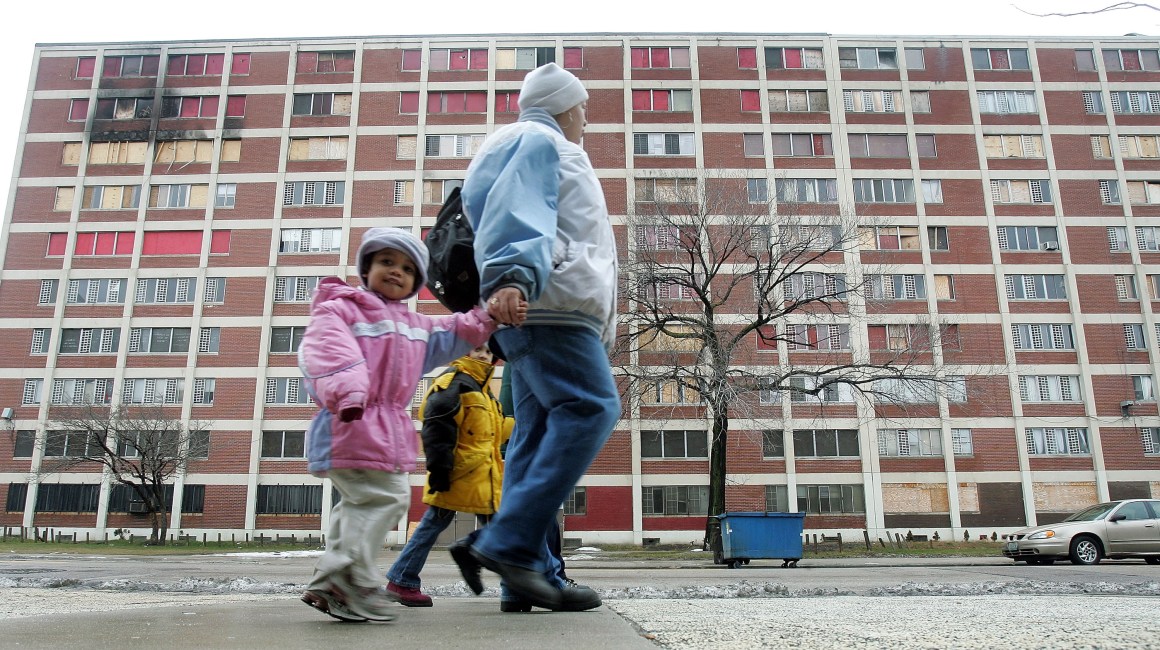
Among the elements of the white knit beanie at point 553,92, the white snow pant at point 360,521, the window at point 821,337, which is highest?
the window at point 821,337

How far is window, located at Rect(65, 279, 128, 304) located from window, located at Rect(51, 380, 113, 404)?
3722 mm

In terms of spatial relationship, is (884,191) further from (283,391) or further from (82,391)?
(82,391)

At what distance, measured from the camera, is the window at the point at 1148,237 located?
121ft

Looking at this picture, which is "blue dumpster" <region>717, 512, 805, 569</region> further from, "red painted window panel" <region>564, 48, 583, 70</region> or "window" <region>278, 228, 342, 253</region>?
"red painted window panel" <region>564, 48, 583, 70</region>

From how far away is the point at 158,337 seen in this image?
36188mm

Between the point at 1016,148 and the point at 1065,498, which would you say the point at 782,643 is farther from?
the point at 1016,148

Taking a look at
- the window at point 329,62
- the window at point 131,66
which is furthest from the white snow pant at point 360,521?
the window at point 131,66

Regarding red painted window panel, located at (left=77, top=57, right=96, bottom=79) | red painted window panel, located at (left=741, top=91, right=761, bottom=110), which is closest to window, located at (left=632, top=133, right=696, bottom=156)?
red painted window panel, located at (left=741, top=91, right=761, bottom=110)

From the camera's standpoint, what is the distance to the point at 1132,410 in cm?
3475

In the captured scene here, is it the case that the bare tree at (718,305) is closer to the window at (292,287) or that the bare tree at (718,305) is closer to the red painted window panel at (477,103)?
the red painted window panel at (477,103)

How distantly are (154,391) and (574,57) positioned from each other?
81.6ft

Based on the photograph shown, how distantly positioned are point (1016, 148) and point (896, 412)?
14.3 metres

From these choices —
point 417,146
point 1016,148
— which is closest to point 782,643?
point 417,146

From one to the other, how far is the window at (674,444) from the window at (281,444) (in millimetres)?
14932
